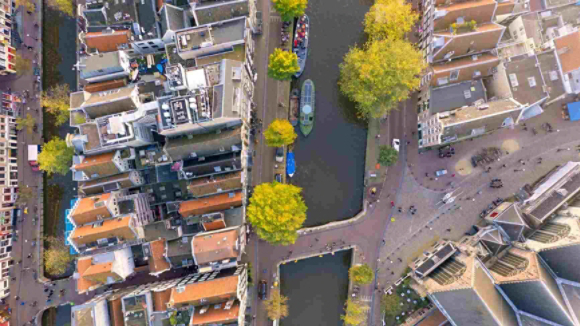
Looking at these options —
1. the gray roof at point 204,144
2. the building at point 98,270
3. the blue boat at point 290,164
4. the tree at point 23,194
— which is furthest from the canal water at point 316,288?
the tree at point 23,194

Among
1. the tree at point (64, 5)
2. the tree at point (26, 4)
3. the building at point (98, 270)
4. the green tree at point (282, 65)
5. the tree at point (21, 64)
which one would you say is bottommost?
the building at point (98, 270)

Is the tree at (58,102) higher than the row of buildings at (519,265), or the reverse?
the tree at (58,102)

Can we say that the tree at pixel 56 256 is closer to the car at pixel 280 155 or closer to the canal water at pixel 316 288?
the canal water at pixel 316 288

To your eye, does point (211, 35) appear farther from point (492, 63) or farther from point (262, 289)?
point (492, 63)

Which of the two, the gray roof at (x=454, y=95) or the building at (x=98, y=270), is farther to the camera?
the gray roof at (x=454, y=95)

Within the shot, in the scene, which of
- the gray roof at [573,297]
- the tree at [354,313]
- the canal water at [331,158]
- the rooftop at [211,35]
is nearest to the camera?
the gray roof at [573,297]

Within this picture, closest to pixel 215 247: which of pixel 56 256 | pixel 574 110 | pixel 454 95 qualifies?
pixel 56 256
